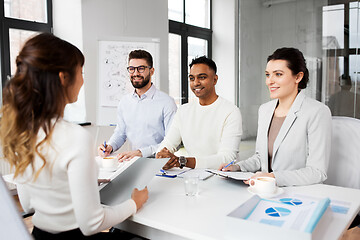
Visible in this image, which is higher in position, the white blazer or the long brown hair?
the long brown hair

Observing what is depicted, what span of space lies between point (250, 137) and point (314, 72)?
3.83 feet

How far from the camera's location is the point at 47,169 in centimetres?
106

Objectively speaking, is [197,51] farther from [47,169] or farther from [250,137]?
[47,169]

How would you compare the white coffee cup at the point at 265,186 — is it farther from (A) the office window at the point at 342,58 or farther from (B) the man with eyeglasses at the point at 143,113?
(A) the office window at the point at 342,58

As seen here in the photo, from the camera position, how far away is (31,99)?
1037 mm

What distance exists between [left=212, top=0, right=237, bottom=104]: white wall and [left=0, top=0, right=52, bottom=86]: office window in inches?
137

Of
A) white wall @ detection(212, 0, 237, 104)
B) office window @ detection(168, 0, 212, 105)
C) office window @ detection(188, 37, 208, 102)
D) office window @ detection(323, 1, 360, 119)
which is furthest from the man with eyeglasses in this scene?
white wall @ detection(212, 0, 237, 104)

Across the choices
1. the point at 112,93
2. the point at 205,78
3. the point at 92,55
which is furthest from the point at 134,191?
the point at 92,55

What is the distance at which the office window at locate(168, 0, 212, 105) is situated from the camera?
20.1 ft

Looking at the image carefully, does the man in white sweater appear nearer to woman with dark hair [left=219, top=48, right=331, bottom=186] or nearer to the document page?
woman with dark hair [left=219, top=48, right=331, bottom=186]

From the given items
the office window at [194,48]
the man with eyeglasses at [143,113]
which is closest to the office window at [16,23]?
the man with eyeglasses at [143,113]

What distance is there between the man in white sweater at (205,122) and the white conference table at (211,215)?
731mm

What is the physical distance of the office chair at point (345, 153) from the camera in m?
1.86

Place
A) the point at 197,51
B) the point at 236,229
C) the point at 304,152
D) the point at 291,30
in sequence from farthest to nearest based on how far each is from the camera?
the point at 197,51, the point at 291,30, the point at 304,152, the point at 236,229
